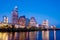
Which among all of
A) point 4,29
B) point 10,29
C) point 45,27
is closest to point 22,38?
point 10,29

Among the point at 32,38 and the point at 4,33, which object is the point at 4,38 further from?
the point at 32,38

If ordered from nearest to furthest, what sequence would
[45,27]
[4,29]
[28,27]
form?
[4,29]
[28,27]
[45,27]

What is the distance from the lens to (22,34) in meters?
13.4

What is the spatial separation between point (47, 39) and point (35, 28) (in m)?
1.85

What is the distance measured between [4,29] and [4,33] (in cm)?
34

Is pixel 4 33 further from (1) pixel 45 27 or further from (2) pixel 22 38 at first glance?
(1) pixel 45 27

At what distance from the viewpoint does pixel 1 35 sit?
856 centimetres

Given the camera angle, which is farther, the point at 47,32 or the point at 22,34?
the point at 47,32

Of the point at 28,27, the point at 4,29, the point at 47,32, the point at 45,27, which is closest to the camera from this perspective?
the point at 4,29

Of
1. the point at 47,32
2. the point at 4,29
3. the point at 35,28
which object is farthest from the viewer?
the point at 47,32

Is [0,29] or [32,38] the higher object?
[0,29]

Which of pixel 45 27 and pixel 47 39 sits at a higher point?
pixel 45 27

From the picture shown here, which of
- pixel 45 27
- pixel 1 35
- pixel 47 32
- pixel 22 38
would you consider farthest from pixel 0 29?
pixel 47 32

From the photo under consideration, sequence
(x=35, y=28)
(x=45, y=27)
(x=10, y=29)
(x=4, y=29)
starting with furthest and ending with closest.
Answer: (x=45, y=27), (x=35, y=28), (x=10, y=29), (x=4, y=29)
